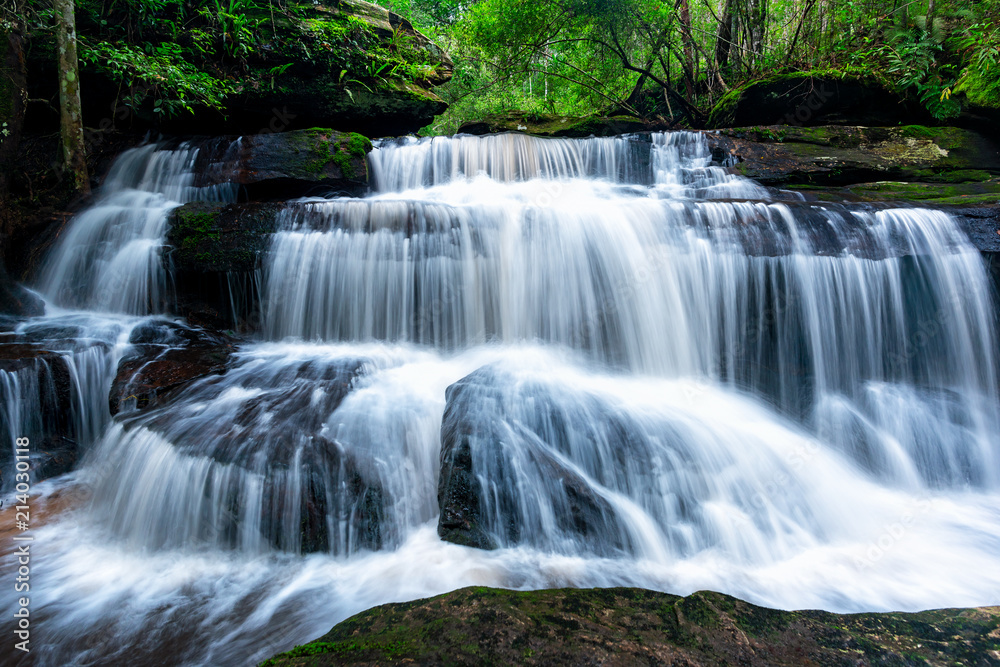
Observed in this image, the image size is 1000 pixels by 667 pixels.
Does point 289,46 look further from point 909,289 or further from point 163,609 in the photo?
point 909,289

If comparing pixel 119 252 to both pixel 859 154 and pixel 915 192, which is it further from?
pixel 859 154

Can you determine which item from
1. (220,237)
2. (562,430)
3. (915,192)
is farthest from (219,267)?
(915,192)

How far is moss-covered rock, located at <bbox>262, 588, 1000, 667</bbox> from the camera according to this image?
5.58ft

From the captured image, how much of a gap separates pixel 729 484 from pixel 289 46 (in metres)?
8.92

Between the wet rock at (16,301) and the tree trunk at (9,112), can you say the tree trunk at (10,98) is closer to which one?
the tree trunk at (9,112)

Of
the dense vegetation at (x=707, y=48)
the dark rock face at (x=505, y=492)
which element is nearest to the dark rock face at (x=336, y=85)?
the dense vegetation at (x=707, y=48)

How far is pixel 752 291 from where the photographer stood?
5.19 meters

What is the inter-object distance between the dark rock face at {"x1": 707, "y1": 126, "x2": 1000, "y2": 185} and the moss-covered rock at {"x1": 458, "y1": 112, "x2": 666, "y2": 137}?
9.85 ft

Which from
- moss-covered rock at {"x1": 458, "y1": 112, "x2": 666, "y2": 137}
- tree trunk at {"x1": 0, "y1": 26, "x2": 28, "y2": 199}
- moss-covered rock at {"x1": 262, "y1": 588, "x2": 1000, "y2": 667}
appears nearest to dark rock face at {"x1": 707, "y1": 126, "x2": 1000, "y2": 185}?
moss-covered rock at {"x1": 458, "y1": 112, "x2": 666, "y2": 137}

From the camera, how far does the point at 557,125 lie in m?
10.6

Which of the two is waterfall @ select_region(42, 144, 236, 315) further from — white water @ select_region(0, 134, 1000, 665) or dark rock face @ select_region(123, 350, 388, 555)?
dark rock face @ select_region(123, 350, 388, 555)

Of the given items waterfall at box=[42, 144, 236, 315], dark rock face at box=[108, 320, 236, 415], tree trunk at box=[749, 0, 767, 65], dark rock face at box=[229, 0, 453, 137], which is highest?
tree trunk at box=[749, 0, 767, 65]

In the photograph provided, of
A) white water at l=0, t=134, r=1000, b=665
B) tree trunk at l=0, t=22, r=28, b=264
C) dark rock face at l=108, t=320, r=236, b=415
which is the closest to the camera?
white water at l=0, t=134, r=1000, b=665

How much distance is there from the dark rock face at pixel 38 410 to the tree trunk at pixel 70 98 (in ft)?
10.6
